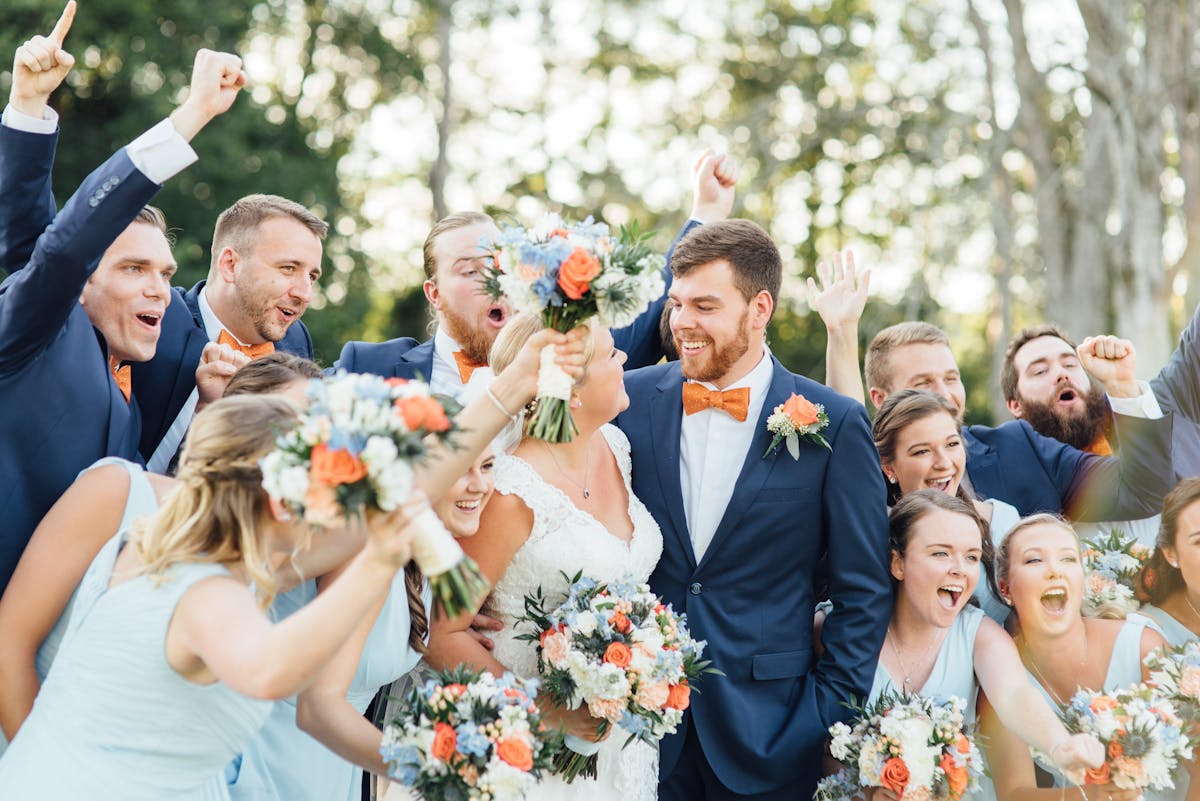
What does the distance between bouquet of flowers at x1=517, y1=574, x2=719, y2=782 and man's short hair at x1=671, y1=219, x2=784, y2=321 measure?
1.44 meters

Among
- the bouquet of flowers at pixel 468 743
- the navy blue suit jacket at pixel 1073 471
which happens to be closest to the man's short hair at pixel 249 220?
the bouquet of flowers at pixel 468 743

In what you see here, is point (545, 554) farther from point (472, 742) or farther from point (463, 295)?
point (463, 295)

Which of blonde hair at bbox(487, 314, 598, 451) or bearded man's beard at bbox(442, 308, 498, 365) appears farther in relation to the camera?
bearded man's beard at bbox(442, 308, 498, 365)

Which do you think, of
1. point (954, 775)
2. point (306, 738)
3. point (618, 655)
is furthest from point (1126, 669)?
point (306, 738)

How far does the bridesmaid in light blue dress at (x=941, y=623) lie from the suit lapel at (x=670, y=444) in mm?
979

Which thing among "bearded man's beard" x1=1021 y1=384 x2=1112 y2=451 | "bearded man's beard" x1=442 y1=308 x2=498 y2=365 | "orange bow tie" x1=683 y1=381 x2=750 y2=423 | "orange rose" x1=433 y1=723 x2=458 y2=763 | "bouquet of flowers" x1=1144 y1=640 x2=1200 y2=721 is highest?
"bearded man's beard" x1=442 y1=308 x2=498 y2=365

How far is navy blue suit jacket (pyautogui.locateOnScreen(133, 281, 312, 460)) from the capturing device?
5.43 m

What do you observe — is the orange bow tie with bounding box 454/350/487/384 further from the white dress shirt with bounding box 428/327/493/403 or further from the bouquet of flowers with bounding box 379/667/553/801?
the bouquet of flowers with bounding box 379/667/553/801

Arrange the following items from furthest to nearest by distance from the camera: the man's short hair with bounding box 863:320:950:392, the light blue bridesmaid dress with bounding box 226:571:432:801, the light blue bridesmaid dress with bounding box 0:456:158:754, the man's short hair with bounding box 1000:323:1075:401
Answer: the man's short hair with bounding box 1000:323:1075:401 < the man's short hair with bounding box 863:320:950:392 < the light blue bridesmaid dress with bounding box 226:571:432:801 < the light blue bridesmaid dress with bounding box 0:456:158:754

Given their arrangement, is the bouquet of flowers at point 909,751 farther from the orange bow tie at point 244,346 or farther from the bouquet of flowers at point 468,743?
the orange bow tie at point 244,346

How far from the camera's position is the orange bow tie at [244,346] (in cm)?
614

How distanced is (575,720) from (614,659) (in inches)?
14.9

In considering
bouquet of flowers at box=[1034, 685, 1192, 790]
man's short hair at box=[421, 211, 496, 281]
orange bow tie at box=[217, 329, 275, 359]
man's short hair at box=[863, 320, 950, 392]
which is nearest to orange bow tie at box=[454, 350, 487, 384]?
man's short hair at box=[421, 211, 496, 281]

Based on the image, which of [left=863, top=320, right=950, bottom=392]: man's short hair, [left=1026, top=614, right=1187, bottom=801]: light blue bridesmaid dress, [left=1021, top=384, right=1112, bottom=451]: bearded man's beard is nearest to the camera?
[left=1026, top=614, right=1187, bottom=801]: light blue bridesmaid dress
